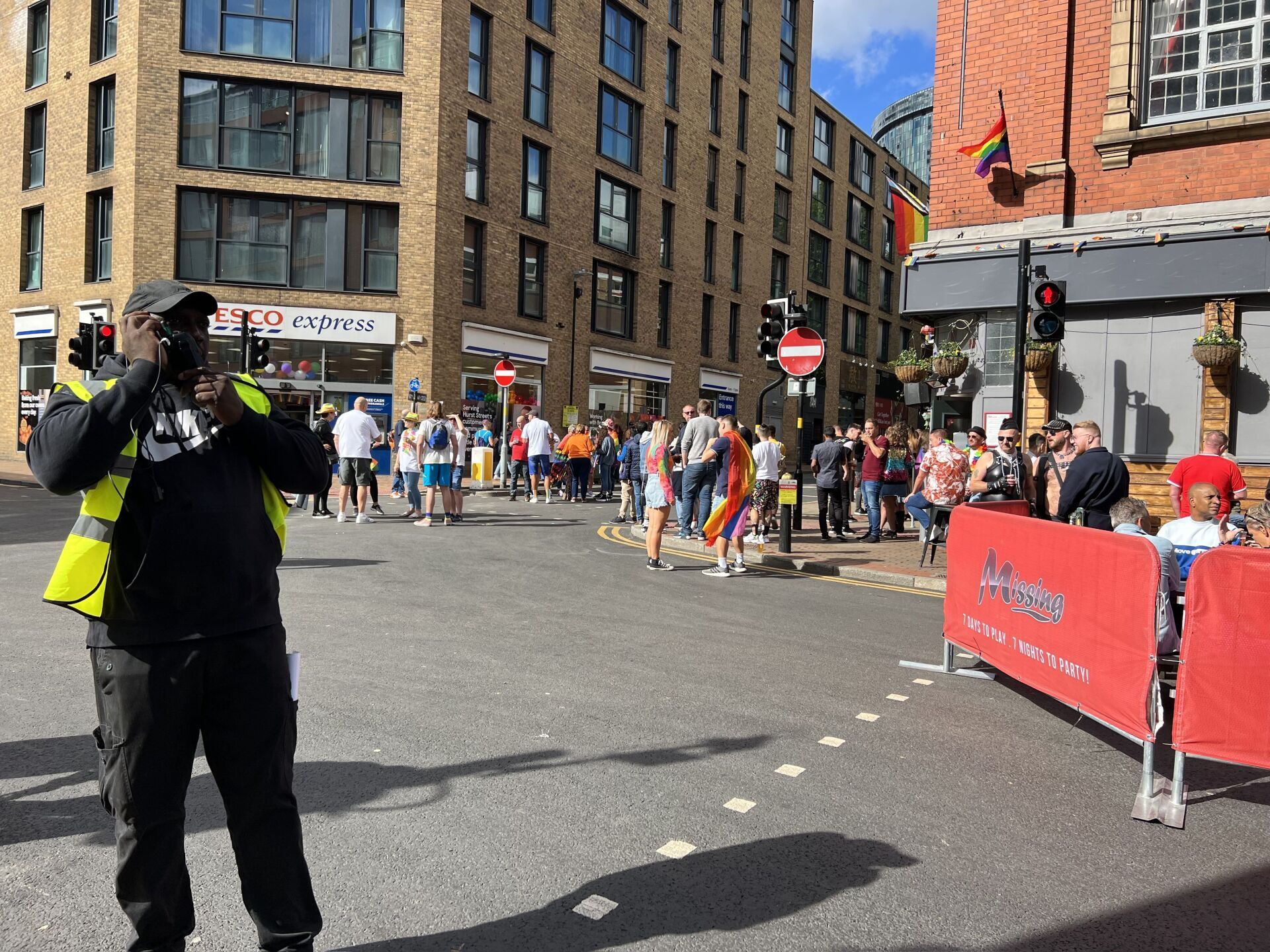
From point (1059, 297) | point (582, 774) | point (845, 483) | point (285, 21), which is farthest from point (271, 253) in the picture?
point (582, 774)

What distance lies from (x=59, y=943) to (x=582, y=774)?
198 cm

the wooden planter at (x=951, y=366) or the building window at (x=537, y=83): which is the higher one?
the building window at (x=537, y=83)

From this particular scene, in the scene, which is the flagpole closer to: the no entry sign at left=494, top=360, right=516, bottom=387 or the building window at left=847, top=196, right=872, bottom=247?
the no entry sign at left=494, top=360, right=516, bottom=387

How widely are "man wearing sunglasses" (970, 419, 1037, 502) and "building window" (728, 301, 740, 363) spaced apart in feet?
93.0

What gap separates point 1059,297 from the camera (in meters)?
9.93

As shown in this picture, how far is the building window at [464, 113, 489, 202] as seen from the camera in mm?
25812

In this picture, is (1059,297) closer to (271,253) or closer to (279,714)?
(279,714)

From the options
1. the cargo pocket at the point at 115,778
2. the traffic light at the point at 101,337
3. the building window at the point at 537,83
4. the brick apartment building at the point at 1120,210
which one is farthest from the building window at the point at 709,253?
the cargo pocket at the point at 115,778

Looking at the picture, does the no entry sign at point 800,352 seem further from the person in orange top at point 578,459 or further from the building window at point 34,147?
the building window at point 34,147

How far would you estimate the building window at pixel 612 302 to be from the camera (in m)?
30.7

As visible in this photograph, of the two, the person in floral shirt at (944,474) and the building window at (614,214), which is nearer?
the person in floral shirt at (944,474)

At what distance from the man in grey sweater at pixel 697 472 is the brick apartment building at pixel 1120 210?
3816 millimetres

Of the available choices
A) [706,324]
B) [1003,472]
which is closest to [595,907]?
[1003,472]

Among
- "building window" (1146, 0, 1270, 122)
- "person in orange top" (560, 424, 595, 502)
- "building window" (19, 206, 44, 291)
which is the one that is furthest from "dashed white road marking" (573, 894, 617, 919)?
"building window" (19, 206, 44, 291)
